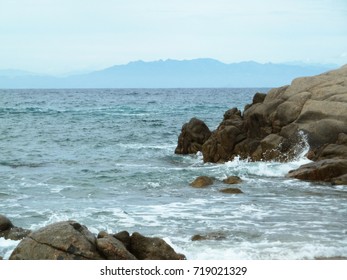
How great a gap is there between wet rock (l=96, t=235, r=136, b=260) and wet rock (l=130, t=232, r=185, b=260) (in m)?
0.62

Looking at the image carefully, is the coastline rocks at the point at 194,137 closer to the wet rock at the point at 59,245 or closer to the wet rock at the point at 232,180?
the wet rock at the point at 232,180

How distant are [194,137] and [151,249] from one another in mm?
19910

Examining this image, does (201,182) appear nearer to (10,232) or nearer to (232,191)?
(232,191)

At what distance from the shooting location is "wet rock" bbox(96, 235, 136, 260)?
10.3 metres

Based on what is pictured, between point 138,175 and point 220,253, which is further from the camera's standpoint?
point 138,175

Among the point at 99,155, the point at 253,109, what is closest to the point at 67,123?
the point at 99,155

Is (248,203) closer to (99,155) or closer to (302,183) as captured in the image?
(302,183)

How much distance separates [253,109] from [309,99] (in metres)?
3.11

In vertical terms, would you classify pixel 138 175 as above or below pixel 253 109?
below

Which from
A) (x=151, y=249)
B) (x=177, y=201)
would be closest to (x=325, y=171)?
(x=177, y=201)

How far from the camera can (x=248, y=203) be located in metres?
17.6

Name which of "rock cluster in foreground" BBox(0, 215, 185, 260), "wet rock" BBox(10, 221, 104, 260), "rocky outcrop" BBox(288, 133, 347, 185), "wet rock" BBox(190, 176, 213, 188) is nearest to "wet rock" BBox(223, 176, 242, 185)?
"wet rock" BBox(190, 176, 213, 188)

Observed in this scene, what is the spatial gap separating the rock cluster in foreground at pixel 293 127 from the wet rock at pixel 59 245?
13.0 m

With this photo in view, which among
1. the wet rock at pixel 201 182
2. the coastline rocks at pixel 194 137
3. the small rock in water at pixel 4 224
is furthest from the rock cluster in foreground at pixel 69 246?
the coastline rocks at pixel 194 137
